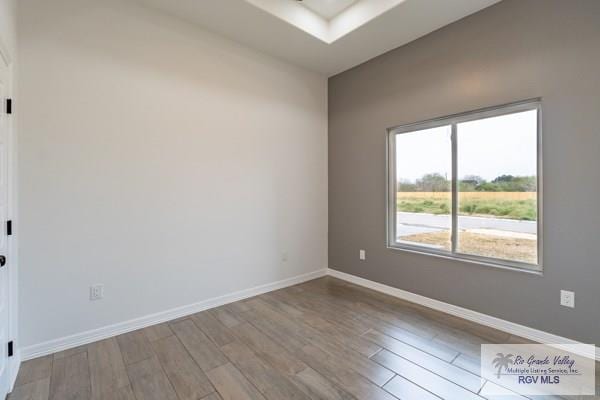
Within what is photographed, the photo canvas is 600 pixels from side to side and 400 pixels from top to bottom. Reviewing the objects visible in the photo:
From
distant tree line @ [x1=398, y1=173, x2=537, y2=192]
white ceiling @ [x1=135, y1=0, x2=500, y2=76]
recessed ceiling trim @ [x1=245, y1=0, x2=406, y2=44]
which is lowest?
distant tree line @ [x1=398, y1=173, x2=537, y2=192]

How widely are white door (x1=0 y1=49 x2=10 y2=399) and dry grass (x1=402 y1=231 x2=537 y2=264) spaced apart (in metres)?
3.67

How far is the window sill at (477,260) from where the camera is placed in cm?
244

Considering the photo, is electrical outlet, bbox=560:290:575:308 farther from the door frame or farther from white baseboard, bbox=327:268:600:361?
the door frame

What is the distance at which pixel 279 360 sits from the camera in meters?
2.12

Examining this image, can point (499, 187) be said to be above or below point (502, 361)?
above

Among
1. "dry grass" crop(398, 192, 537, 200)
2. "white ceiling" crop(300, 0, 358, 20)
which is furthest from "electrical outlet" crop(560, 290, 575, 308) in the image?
"white ceiling" crop(300, 0, 358, 20)

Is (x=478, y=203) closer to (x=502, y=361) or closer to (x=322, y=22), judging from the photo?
(x=502, y=361)

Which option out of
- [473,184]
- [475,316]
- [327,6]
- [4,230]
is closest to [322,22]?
[327,6]

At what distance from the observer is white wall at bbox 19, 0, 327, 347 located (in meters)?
2.17

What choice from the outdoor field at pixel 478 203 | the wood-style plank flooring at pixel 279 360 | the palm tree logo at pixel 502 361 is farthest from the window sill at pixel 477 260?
the palm tree logo at pixel 502 361

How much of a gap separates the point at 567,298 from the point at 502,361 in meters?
0.78

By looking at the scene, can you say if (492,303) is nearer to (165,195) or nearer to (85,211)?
(165,195)

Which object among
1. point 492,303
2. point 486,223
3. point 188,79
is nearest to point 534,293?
point 492,303

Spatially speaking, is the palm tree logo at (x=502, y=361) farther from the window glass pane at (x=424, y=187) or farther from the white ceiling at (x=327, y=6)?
the white ceiling at (x=327, y=6)
